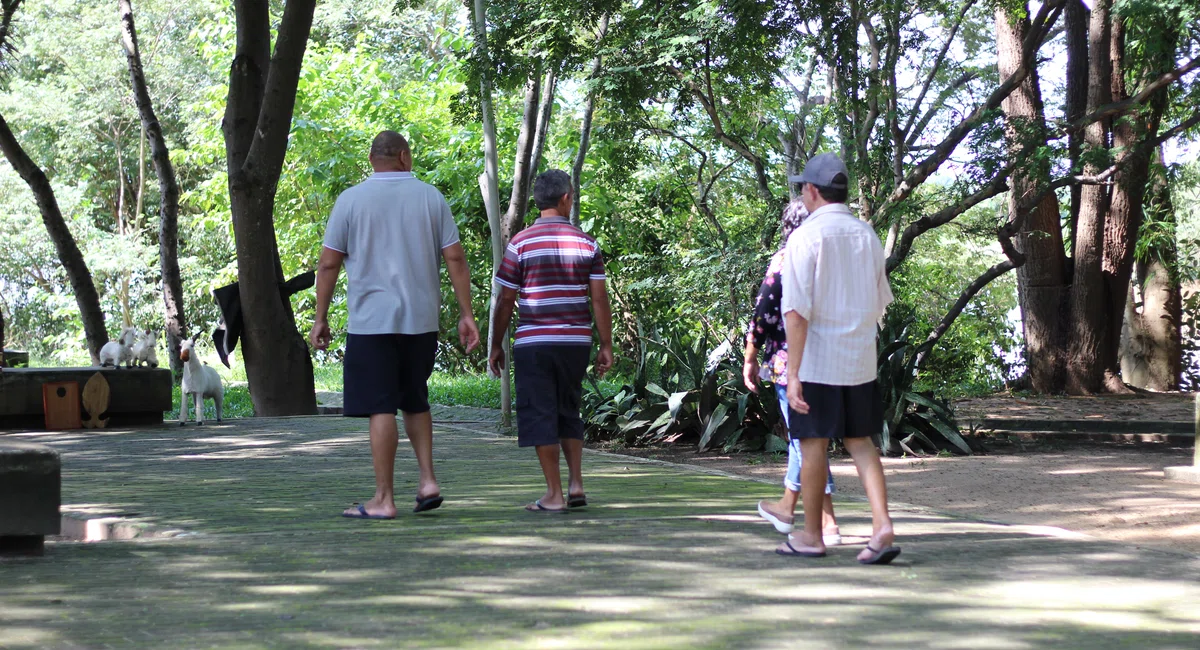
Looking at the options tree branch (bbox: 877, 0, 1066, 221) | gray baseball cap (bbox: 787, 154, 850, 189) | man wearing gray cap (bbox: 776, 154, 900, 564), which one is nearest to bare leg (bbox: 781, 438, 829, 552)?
man wearing gray cap (bbox: 776, 154, 900, 564)

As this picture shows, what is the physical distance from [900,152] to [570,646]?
9868 mm

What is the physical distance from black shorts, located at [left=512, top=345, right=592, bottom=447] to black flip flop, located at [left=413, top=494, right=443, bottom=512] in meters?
0.55

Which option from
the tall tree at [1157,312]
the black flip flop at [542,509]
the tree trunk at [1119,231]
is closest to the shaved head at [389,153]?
the black flip flop at [542,509]

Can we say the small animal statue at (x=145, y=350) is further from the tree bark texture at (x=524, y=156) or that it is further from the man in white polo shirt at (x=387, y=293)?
the man in white polo shirt at (x=387, y=293)

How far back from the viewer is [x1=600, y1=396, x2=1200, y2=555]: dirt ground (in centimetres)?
742

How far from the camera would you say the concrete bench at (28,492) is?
515cm

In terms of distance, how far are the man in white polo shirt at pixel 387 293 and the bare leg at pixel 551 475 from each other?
2.09 ft

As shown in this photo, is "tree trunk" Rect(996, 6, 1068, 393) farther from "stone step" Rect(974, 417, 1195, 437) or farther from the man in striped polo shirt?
the man in striped polo shirt

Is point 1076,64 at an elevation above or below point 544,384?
above

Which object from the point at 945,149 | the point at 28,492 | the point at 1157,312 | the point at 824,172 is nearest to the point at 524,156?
the point at 945,149

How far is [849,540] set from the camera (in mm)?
5969

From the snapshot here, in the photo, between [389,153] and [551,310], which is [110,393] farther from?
[551,310]

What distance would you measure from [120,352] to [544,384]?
888cm

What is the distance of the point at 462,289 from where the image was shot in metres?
6.54
